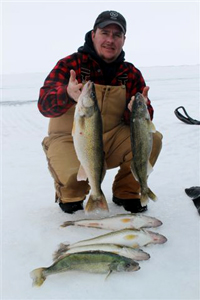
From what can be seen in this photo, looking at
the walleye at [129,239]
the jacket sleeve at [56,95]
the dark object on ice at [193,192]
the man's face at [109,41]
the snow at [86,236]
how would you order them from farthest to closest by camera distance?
the dark object on ice at [193,192] < the man's face at [109,41] < the jacket sleeve at [56,95] < the walleye at [129,239] < the snow at [86,236]

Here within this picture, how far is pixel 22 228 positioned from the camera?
3.28 meters

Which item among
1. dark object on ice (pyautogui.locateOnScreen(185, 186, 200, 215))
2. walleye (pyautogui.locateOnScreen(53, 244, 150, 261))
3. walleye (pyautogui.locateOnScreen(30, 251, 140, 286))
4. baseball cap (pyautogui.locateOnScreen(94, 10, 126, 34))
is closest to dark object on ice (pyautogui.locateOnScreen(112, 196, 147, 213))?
dark object on ice (pyautogui.locateOnScreen(185, 186, 200, 215))

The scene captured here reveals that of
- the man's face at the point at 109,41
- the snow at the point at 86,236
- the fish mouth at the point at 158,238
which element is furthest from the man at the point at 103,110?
the fish mouth at the point at 158,238

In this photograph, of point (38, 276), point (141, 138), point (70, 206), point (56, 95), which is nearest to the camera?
point (38, 276)

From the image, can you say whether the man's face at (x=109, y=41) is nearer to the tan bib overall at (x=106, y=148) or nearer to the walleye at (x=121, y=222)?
the tan bib overall at (x=106, y=148)

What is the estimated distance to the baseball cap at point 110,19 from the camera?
3553 millimetres

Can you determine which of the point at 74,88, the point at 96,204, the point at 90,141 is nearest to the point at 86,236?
the point at 96,204

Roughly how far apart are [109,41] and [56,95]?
0.87 meters

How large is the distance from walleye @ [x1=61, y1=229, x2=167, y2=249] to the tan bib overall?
79cm

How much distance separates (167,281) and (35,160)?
12.9 feet

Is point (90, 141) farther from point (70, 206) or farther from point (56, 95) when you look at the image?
point (70, 206)

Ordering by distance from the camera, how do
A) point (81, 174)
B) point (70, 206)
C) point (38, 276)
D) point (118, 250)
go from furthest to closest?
point (70, 206) < point (81, 174) < point (118, 250) < point (38, 276)

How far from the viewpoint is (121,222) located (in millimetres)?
3104

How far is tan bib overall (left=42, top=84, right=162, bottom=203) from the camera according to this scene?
3488mm
